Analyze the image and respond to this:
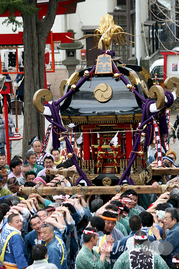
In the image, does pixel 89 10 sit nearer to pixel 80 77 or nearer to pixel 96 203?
pixel 80 77

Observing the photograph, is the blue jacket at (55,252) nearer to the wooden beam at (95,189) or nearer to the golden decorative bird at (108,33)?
the wooden beam at (95,189)

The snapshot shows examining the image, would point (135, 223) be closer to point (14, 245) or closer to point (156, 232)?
point (156, 232)

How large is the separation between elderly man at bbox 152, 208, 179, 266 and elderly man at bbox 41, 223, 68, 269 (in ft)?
3.36

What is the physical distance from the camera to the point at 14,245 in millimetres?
5336

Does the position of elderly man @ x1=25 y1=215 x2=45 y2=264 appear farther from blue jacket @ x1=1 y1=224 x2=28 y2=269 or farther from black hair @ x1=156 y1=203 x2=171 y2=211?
black hair @ x1=156 y1=203 x2=171 y2=211

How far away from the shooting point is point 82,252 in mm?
4707

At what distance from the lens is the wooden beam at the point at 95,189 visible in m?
7.09

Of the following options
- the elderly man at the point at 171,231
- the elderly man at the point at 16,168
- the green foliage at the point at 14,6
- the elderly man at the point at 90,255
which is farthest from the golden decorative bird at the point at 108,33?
the elderly man at the point at 90,255

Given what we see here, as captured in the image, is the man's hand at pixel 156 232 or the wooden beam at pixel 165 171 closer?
the man's hand at pixel 156 232

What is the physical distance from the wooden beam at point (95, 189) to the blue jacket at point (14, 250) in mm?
1729

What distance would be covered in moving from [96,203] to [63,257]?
1494 mm

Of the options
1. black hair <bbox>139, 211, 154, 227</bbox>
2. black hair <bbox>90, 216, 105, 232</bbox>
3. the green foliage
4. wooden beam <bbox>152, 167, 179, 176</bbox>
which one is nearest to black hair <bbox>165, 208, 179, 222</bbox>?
black hair <bbox>139, 211, 154, 227</bbox>

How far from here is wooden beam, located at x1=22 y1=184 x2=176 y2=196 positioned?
23.3 ft

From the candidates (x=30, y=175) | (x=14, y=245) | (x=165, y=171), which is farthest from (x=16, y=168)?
(x=14, y=245)
